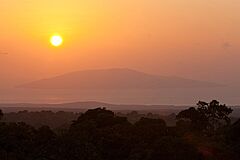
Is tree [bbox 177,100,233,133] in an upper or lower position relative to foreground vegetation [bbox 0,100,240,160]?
upper

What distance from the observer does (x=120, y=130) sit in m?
32.4

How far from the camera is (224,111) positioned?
43750mm

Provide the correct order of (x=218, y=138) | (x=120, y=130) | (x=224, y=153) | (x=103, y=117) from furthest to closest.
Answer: (x=103, y=117), (x=218, y=138), (x=120, y=130), (x=224, y=153)

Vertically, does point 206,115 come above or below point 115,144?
above

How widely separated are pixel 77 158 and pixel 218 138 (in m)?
11.9

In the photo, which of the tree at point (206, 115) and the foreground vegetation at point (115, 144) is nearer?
the foreground vegetation at point (115, 144)

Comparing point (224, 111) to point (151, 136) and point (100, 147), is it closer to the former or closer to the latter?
point (151, 136)

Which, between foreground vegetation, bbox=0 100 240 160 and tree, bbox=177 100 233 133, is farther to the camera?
tree, bbox=177 100 233 133

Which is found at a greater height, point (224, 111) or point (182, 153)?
point (224, 111)

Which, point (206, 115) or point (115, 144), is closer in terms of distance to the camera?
point (115, 144)

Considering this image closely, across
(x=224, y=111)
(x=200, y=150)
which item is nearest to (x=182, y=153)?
(x=200, y=150)

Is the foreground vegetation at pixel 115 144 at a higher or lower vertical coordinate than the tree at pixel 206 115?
lower

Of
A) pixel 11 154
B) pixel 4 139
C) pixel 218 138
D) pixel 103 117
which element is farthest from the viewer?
pixel 103 117

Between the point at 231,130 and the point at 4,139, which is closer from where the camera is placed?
the point at 4,139
